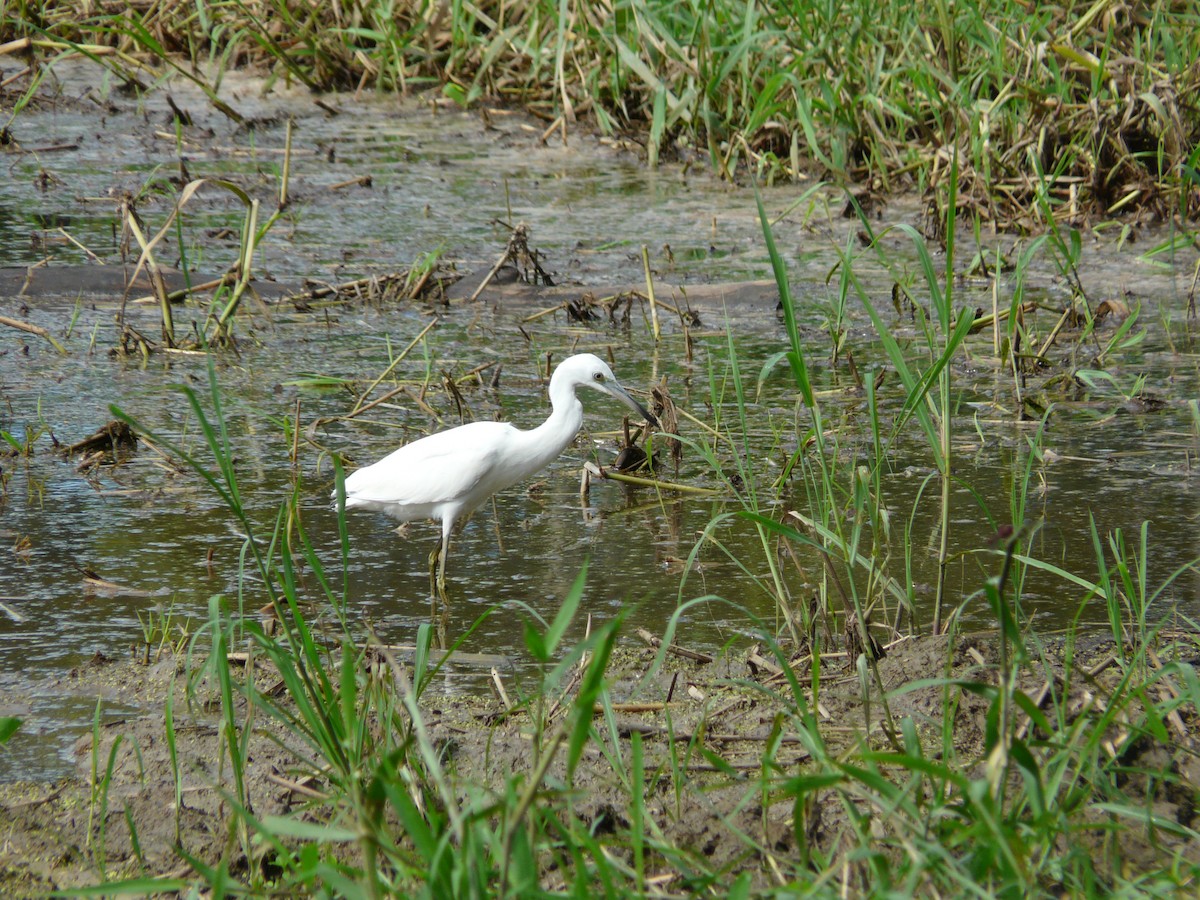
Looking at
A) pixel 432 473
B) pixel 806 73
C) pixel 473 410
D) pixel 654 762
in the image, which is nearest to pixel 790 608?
pixel 654 762

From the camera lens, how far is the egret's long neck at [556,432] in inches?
159

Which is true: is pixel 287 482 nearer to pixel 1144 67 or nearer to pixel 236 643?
pixel 236 643

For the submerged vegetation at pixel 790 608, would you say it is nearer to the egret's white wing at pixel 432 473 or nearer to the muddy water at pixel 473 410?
the muddy water at pixel 473 410

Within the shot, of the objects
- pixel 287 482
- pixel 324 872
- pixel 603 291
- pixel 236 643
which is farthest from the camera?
pixel 603 291

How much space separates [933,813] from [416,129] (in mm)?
7957

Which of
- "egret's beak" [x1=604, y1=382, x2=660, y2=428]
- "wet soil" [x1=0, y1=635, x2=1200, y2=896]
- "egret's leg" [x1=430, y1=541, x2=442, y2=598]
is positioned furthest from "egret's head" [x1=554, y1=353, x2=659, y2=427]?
"wet soil" [x1=0, y1=635, x2=1200, y2=896]

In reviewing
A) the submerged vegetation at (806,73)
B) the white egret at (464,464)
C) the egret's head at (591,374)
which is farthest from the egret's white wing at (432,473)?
the submerged vegetation at (806,73)

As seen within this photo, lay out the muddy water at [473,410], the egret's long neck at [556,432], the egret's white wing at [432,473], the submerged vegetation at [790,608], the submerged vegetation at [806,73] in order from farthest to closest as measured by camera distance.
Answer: the submerged vegetation at [806,73] < the egret's long neck at [556,432] < the egret's white wing at [432,473] < the muddy water at [473,410] < the submerged vegetation at [790,608]

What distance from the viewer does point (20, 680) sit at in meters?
2.99

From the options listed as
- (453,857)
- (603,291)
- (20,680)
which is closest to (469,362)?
(603,291)

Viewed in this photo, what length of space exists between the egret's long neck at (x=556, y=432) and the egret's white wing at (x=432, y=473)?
82 millimetres

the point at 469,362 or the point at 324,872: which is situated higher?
the point at 324,872

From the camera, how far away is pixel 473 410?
5043mm

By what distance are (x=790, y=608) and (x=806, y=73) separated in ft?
16.7
